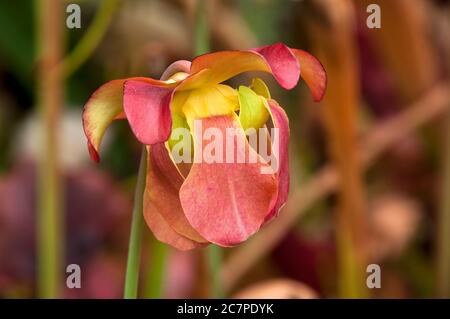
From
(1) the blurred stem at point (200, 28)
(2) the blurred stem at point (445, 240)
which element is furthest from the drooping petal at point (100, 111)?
(2) the blurred stem at point (445, 240)

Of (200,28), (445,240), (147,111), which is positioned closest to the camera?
(147,111)

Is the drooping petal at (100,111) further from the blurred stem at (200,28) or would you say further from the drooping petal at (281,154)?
the blurred stem at (200,28)

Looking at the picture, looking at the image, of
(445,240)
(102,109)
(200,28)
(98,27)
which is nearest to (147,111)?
(102,109)

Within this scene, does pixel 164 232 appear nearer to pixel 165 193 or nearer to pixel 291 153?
pixel 165 193

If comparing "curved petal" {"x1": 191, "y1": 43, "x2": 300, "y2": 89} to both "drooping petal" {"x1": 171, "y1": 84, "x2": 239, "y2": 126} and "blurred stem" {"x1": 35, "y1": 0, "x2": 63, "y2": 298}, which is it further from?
"blurred stem" {"x1": 35, "y1": 0, "x2": 63, "y2": 298}

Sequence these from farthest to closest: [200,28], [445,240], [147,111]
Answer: [445,240]
[200,28]
[147,111]

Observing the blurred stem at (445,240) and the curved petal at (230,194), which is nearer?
the curved petal at (230,194)

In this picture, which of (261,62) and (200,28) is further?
(200,28)
